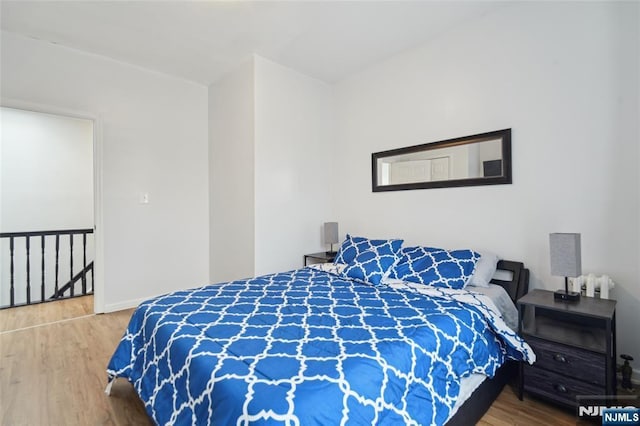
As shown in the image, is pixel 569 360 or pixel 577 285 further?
pixel 577 285

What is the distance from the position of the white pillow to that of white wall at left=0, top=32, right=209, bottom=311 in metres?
3.20

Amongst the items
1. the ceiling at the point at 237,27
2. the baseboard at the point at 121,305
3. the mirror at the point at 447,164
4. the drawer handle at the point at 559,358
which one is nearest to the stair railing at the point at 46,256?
the baseboard at the point at 121,305

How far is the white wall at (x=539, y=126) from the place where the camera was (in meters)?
2.00

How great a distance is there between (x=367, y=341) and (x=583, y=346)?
1.27m

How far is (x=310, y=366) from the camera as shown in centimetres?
113

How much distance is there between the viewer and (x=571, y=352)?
1700 millimetres

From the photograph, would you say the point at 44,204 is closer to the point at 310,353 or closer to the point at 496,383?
the point at 310,353

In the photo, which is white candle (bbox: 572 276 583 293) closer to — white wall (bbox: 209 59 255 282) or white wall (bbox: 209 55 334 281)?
white wall (bbox: 209 55 334 281)

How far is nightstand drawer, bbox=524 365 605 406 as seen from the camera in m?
1.65

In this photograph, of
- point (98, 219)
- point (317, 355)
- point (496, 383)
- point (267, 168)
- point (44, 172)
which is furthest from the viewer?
point (44, 172)

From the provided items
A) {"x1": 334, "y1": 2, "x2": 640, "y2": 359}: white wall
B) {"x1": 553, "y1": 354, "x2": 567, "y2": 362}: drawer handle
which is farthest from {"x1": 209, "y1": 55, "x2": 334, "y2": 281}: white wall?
{"x1": 553, "y1": 354, "x2": 567, "y2": 362}: drawer handle

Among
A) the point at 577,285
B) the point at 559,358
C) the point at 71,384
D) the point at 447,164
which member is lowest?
the point at 71,384

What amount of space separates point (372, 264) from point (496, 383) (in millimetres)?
1087

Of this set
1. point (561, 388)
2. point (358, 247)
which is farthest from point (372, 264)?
point (561, 388)
